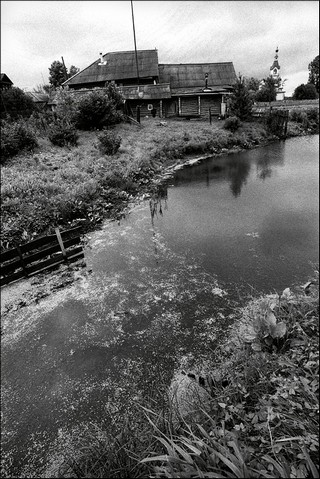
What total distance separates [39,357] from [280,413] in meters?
5.14

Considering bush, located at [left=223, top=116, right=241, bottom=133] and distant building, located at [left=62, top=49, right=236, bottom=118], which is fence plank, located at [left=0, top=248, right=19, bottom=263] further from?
distant building, located at [left=62, top=49, right=236, bottom=118]

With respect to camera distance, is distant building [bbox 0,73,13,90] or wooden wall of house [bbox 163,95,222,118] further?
distant building [bbox 0,73,13,90]

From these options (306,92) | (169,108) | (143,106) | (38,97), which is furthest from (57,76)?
(306,92)

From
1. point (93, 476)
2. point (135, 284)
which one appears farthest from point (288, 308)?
point (93, 476)

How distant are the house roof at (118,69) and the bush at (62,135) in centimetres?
2411

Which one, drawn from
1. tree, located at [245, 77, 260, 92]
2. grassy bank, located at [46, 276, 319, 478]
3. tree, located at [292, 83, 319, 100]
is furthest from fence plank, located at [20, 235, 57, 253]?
tree, located at [245, 77, 260, 92]

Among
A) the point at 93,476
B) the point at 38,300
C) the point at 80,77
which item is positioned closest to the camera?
the point at 93,476

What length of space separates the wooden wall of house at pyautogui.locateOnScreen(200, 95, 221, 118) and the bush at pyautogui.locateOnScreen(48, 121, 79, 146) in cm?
2119

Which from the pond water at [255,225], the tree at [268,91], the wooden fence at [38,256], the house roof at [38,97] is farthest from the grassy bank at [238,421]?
the tree at [268,91]

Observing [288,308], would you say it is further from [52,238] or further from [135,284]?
[52,238]

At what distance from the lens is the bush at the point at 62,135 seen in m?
20.0

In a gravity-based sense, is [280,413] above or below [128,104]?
below

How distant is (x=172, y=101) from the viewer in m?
35.0

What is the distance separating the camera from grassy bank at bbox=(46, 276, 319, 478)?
2699mm
